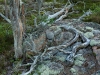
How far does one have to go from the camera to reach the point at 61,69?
373 inches

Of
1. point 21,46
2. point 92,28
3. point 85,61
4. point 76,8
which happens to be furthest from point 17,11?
point 76,8

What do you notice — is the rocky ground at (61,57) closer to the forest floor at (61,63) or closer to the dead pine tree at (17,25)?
the forest floor at (61,63)

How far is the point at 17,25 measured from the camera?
9.73 meters

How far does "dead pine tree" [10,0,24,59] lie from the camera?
9.34 meters

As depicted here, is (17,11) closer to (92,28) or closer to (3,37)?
(3,37)

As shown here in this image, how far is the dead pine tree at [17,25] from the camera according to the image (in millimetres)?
9344

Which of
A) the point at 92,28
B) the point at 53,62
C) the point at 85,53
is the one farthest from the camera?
the point at 92,28

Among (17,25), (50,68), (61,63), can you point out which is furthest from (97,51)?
(17,25)

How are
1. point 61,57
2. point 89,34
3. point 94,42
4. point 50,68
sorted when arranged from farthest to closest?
point 89,34
point 94,42
point 61,57
point 50,68

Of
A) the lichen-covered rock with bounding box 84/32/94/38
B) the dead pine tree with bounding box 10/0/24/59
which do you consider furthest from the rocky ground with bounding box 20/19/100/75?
the dead pine tree with bounding box 10/0/24/59

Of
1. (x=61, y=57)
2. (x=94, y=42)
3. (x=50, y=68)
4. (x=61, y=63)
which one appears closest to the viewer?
(x=50, y=68)

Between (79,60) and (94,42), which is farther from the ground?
(94,42)

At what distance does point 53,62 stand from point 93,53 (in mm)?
2105

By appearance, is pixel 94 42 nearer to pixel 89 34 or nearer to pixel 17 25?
pixel 89 34
